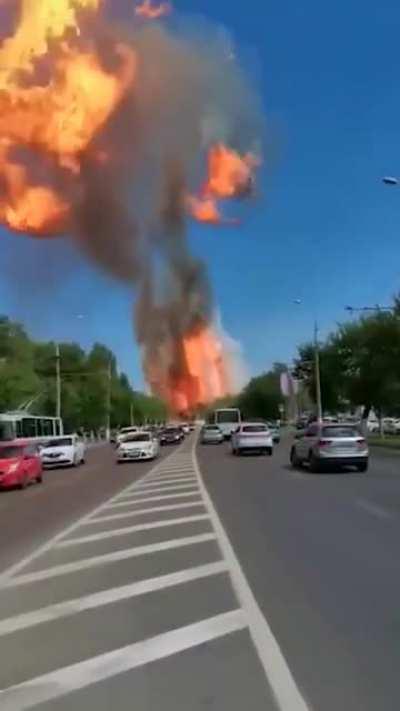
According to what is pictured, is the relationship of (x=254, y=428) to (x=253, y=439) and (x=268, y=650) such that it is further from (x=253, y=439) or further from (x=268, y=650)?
(x=268, y=650)

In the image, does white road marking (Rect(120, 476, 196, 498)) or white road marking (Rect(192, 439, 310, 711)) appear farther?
white road marking (Rect(120, 476, 196, 498))

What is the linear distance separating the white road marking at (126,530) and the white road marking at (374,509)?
3245mm

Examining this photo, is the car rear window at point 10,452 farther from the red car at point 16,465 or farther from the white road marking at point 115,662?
the white road marking at point 115,662

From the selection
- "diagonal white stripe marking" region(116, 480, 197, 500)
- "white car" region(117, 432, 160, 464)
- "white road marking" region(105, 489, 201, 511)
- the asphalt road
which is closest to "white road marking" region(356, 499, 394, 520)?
the asphalt road

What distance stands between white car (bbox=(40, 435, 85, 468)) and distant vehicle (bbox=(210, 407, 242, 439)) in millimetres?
33125

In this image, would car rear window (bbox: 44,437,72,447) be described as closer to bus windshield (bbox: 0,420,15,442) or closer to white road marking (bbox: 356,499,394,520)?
bus windshield (bbox: 0,420,15,442)

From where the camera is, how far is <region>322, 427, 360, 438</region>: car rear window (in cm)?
3359

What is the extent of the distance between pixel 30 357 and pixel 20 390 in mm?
12868

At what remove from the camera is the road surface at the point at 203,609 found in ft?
21.5

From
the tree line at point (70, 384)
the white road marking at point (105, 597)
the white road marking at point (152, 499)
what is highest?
the tree line at point (70, 384)

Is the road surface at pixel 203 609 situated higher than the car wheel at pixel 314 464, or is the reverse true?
the car wheel at pixel 314 464

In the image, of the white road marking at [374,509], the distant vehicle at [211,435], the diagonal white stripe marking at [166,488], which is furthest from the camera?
the distant vehicle at [211,435]

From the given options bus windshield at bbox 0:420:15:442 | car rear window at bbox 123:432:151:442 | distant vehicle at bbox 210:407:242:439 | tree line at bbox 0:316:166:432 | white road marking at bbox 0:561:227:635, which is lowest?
white road marking at bbox 0:561:227:635

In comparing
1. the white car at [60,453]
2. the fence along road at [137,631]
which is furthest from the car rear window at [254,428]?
the fence along road at [137,631]
